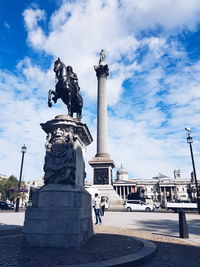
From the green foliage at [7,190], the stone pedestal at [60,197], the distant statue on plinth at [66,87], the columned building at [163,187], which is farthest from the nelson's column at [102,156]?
the columned building at [163,187]

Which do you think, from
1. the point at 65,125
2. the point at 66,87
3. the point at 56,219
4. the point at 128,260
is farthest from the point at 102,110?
the point at 128,260

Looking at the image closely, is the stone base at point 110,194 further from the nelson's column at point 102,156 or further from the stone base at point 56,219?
the stone base at point 56,219

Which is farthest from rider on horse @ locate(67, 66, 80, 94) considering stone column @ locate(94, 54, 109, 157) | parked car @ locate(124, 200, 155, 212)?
parked car @ locate(124, 200, 155, 212)

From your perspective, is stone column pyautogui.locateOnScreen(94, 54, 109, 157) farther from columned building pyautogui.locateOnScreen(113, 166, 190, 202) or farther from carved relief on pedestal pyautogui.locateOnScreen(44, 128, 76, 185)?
columned building pyautogui.locateOnScreen(113, 166, 190, 202)

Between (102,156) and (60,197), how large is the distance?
79.8ft

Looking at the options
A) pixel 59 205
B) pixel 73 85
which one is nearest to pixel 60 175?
pixel 59 205

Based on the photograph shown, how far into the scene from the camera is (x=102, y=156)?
31.4 metres

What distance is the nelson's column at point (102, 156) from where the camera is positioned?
→ 28.9 m

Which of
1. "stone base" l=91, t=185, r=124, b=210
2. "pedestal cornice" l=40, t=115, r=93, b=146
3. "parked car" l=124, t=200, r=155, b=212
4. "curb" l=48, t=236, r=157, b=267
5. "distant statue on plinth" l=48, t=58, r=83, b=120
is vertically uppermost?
"distant statue on plinth" l=48, t=58, r=83, b=120

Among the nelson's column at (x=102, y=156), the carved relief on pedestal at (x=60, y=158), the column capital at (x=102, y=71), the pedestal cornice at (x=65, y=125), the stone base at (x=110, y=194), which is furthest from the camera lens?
the column capital at (x=102, y=71)

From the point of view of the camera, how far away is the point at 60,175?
763cm

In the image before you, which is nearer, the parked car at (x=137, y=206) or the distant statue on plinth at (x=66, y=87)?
the distant statue on plinth at (x=66, y=87)

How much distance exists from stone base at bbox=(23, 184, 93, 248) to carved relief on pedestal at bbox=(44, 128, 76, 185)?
1.00 ft

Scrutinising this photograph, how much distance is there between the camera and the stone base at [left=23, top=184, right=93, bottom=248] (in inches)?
262
